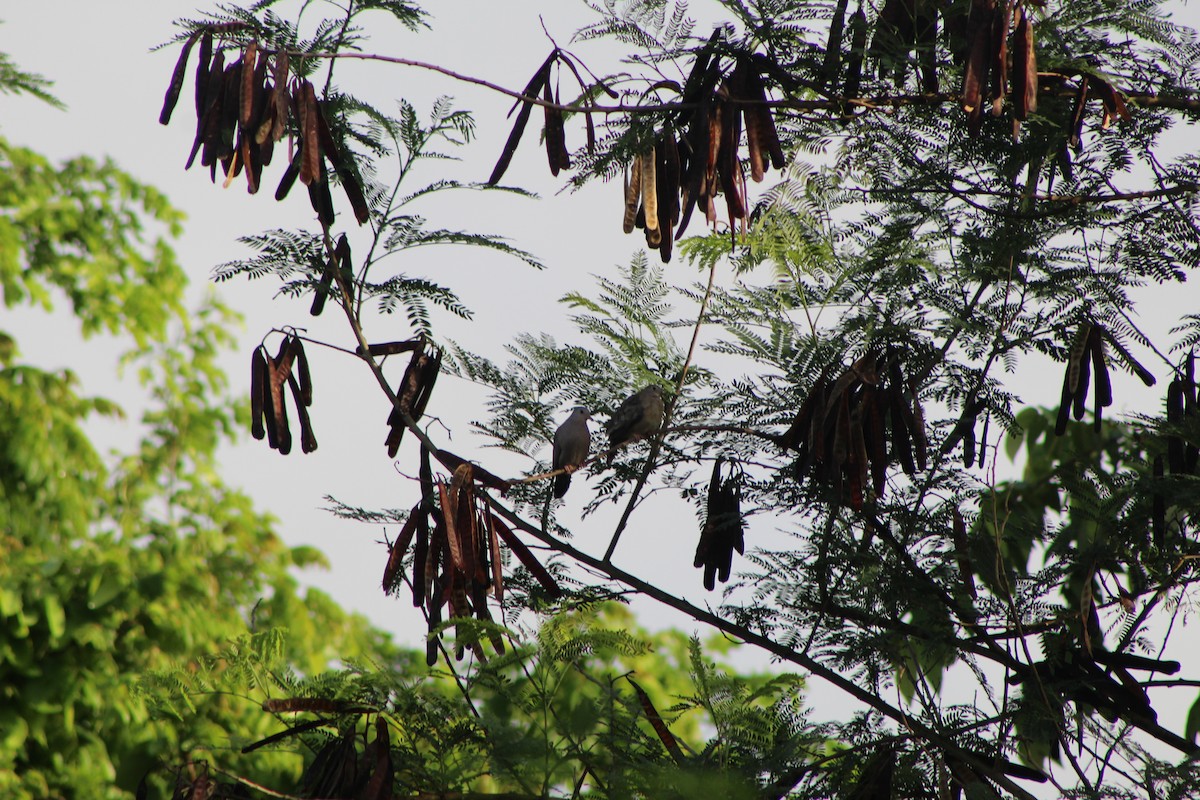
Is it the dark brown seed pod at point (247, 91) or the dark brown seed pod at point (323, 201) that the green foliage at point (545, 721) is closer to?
the dark brown seed pod at point (323, 201)

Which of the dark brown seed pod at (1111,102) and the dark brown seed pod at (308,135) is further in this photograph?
the dark brown seed pod at (1111,102)

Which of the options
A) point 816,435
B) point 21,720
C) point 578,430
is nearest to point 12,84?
point 21,720

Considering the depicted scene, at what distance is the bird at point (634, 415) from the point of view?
472 cm

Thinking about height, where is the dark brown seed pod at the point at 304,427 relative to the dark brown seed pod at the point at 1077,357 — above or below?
below

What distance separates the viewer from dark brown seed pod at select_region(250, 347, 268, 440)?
3633 mm

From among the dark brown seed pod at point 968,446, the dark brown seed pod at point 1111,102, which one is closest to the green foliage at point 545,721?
the dark brown seed pod at point 968,446

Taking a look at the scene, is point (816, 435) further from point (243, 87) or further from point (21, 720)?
point (21, 720)

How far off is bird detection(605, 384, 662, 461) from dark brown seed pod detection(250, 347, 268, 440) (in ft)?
5.04

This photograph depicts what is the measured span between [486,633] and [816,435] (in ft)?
3.73

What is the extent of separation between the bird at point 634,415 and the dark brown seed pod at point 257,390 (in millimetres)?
1536

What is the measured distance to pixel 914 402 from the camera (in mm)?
3684

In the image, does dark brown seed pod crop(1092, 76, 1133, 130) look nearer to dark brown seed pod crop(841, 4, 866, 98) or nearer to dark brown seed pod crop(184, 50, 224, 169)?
dark brown seed pod crop(841, 4, 866, 98)

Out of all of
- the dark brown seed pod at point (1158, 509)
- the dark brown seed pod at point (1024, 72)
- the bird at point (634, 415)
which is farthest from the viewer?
the bird at point (634, 415)

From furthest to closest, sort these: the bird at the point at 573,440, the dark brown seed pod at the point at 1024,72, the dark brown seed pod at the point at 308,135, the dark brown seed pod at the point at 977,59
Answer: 1. the bird at the point at 573,440
2. the dark brown seed pod at the point at 308,135
3. the dark brown seed pod at the point at 1024,72
4. the dark brown seed pod at the point at 977,59
